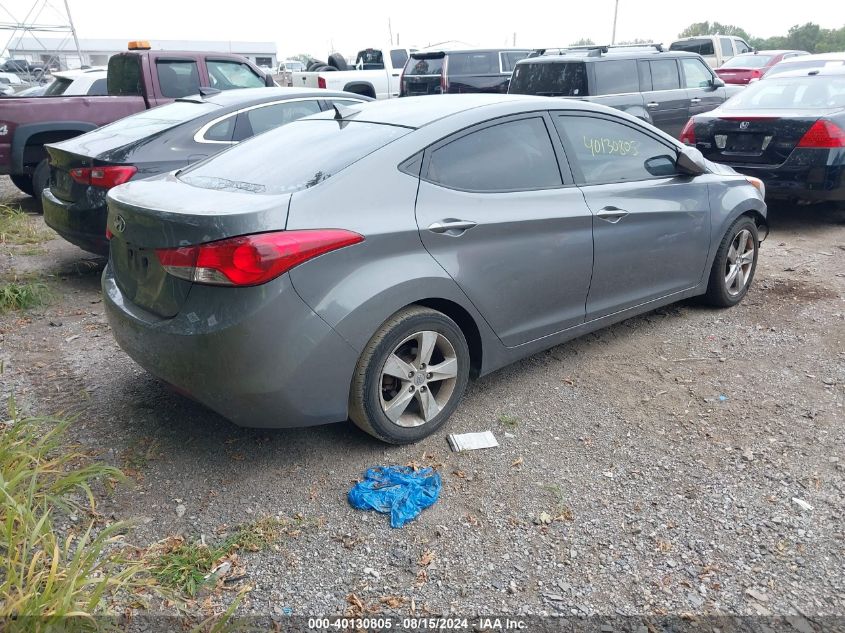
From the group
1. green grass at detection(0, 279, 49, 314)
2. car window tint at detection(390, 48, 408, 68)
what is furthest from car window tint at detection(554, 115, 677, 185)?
car window tint at detection(390, 48, 408, 68)

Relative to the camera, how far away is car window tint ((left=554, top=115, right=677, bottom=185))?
169 inches

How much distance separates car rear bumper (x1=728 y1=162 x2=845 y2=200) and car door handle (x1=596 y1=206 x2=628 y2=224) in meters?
3.90

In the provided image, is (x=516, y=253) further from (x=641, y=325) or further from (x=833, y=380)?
(x=833, y=380)

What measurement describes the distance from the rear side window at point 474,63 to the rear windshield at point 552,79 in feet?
12.9

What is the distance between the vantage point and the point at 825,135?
7.15 m

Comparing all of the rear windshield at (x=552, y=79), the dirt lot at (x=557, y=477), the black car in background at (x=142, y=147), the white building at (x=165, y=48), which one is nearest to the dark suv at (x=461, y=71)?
the rear windshield at (x=552, y=79)

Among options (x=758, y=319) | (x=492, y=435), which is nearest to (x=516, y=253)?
(x=492, y=435)

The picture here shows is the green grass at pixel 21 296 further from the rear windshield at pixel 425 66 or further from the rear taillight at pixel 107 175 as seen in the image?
the rear windshield at pixel 425 66

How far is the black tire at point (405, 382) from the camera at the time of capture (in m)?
3.33

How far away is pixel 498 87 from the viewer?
14953mm

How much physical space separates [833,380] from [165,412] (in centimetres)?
382

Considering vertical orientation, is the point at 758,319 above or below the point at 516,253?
below

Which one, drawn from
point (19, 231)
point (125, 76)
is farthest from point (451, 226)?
point (125, 76)

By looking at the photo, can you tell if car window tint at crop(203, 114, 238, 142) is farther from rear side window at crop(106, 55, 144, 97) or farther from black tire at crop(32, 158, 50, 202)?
black tire at crop(32, 158, 50, 202)
